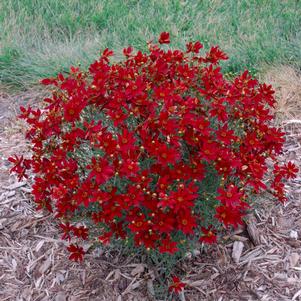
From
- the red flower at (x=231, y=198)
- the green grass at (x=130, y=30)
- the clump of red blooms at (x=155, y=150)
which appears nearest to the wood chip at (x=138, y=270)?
the clump of red blooms at (x=155, y=150)

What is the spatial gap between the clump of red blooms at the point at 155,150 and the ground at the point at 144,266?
0.30 meters

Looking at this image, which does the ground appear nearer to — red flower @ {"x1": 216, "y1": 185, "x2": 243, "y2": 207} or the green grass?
→ red flower @ {"x1": 216, "y1": 185, "x2": 243, "y2": 207}

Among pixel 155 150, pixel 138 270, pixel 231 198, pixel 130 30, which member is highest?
pixel 155 150

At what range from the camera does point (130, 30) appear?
5273 millimetres

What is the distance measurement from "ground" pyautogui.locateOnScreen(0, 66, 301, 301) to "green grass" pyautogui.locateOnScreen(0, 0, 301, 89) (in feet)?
5.63

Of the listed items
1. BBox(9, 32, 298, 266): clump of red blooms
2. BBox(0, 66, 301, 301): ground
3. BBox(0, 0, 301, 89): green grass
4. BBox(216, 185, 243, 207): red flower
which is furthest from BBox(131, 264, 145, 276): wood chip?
BBox(0, 0, 301, 89): green grass

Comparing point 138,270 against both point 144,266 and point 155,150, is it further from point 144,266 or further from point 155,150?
point 155,150

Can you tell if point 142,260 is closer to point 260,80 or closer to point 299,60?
point 260,80

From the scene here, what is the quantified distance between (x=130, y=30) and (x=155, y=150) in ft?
11.2

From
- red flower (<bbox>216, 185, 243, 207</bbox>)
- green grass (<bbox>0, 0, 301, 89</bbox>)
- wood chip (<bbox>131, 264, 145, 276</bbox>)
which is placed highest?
red flower (<bbox>216, 185, 243, 207</bbox>)

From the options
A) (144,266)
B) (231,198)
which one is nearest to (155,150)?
(231,198)

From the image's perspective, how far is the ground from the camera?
2.76 metres

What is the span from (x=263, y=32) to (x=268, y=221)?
2342 mm

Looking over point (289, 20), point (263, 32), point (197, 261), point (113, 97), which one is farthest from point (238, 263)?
point (289, 20)
